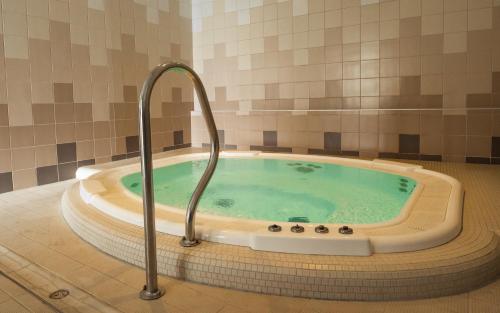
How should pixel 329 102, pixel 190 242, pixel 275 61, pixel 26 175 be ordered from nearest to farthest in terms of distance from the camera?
pixel 190 242
pixel 26 175
pixel 329 102
pixel 275 61

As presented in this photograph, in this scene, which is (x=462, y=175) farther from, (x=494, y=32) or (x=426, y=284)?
(x=426, y=284)

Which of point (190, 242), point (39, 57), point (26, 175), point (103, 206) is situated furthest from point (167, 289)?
point (39, 57)

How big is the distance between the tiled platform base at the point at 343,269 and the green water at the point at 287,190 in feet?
2.32

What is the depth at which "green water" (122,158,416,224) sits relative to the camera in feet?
7.78

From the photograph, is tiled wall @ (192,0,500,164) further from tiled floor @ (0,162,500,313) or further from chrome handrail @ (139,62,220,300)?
chrome handrail @ (139,62,220,300)

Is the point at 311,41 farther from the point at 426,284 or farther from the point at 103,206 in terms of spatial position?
the point at 426,284

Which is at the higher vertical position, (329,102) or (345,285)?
(329,102)

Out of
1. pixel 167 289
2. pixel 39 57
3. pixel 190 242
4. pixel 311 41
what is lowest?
pixel 167 289

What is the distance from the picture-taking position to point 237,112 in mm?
4449

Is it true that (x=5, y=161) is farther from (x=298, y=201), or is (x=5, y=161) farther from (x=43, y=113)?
(x=298, y=201)

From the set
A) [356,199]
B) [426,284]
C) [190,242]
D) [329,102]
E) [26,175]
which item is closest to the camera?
[426,284]

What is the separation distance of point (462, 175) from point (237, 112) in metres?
2.53

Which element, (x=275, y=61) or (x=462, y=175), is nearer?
(x=462, y=175)

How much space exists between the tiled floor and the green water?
69 centimetres
